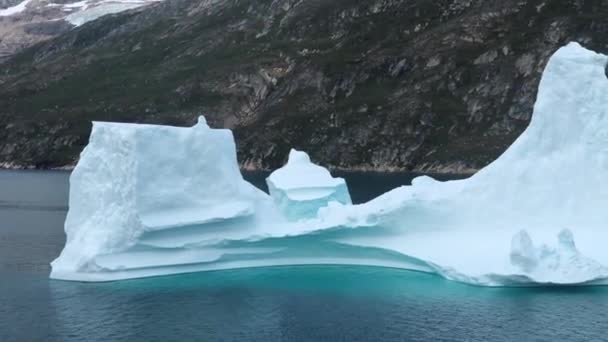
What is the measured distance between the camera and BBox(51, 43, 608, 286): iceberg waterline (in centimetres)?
4266

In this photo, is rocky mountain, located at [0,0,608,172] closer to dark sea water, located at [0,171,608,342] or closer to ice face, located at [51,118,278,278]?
ice face, located at [51,118,278,278]

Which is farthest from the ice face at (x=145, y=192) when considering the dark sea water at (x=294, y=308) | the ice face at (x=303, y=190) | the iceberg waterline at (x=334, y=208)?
the ice face at (x=303, y=190)

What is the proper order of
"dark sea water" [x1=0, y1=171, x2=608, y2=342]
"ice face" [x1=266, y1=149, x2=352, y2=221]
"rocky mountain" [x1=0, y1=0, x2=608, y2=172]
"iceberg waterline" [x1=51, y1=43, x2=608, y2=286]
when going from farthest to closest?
"rocky mountain" [x1=0, y1=0, x2=608, y2=172] < "ice face" [x1=266, y1=149, x2=352, y2=221] < "iceberg waterline" [x1=51, y1=43, x2=608, y2=286] < "dark sea water" [x1=0, y1=171, x2=608, y2=342]

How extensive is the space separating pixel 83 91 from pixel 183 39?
22.9 meters

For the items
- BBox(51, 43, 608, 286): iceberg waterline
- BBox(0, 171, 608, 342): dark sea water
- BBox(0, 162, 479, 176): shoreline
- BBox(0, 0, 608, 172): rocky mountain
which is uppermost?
BBox(0, 0, 608, 172): rocky mountain

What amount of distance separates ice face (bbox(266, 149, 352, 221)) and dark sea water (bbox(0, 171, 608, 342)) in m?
4.40

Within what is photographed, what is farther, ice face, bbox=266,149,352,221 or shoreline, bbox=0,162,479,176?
shoreline, bbox=0,162,479,176

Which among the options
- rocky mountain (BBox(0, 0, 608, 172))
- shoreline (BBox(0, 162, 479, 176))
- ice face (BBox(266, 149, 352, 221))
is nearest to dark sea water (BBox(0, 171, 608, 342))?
ice face (BBox(266, 149, 352, 221))

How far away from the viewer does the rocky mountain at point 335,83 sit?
133875 mm

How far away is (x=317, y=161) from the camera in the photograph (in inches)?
5374

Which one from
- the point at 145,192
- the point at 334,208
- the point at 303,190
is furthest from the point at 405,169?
the point at 145,192

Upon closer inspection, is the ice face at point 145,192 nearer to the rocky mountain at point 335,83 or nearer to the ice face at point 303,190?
the ice face at point 303,190

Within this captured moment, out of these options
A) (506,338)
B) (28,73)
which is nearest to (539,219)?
(506,338)

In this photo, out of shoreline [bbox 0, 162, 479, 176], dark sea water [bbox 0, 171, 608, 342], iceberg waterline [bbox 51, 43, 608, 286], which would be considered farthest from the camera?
shoreline [bbox 0, 162, 479, 176]
